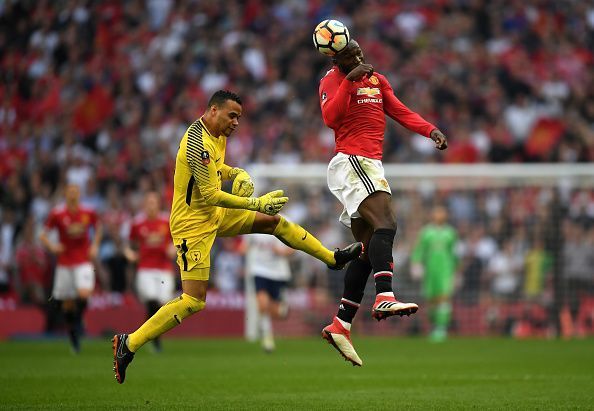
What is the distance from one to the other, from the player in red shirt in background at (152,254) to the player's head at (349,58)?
873 centimetres

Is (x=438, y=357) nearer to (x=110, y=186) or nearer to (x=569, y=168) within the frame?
Result: (x=569, y=168)

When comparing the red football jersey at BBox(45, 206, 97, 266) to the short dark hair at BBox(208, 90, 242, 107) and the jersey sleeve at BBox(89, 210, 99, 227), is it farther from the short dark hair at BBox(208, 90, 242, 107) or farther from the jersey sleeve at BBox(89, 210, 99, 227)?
the short dark hair at BBox(208, 90, 242, 107)

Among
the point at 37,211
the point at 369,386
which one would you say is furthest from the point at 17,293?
the point at 369,386

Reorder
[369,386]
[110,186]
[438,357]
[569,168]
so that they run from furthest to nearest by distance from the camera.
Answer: [110,186], [569,168], [438,357], [369,386]

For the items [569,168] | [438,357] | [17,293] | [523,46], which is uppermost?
[523,46]

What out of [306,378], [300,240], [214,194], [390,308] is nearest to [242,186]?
[214,194]

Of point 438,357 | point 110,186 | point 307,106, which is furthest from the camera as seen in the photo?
point 307,106

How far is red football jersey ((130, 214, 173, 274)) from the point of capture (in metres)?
19.0

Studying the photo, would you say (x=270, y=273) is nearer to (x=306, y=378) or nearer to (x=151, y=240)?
(x=151, y=240)

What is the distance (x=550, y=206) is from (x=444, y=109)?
3113mm

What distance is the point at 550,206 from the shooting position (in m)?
23.5

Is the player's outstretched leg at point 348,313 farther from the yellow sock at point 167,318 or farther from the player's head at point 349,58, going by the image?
the player's head at point 349,58

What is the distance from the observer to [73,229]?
18.4 metres

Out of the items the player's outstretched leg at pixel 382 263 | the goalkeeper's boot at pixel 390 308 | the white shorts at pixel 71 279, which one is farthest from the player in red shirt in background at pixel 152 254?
the goalkeeper's boot at pixel 390 308
